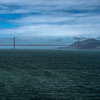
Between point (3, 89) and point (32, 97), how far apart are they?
574 centimetres

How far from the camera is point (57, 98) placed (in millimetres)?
22406

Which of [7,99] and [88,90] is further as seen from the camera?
[88,90]

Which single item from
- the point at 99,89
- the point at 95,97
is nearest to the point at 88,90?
the point at 99,89

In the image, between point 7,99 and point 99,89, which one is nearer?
point 7,99

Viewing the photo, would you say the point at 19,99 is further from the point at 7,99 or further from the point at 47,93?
the point at 47,93

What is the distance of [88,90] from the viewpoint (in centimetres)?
2634

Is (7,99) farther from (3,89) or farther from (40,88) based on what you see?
(40,88)

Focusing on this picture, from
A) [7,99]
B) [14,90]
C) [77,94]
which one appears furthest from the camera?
[14,90]

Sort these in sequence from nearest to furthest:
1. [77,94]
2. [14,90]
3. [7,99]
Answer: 1. [7,99]
2. [77,94]
3. [14,90]

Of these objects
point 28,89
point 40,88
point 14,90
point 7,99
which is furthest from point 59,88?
point 7,99

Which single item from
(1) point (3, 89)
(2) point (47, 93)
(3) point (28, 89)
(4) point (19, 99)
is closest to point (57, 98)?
(2) point (47, 93)

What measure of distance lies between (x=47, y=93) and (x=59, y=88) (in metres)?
3.44

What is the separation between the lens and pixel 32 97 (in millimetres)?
22734

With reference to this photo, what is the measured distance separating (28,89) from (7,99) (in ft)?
17.5
